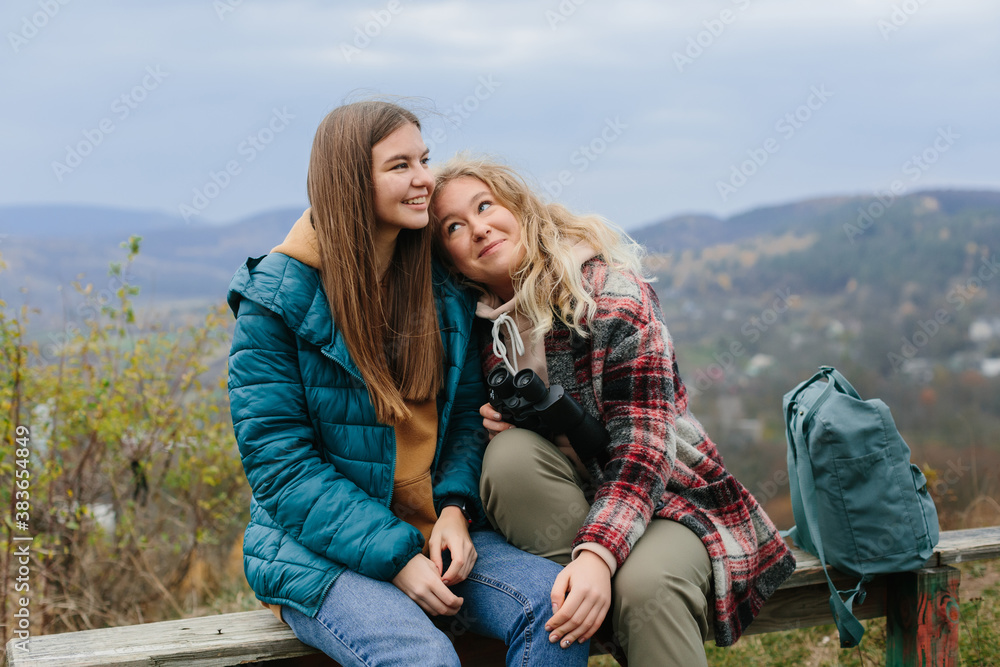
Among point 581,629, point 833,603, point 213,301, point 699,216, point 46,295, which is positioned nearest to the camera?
point 581,629

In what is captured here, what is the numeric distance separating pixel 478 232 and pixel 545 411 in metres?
0.52

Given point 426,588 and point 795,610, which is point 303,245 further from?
point 795,610

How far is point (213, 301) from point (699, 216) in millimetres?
7749

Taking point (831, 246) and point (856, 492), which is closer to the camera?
point (856, 492)

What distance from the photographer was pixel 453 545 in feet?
6.07

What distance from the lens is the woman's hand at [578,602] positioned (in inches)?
65.6

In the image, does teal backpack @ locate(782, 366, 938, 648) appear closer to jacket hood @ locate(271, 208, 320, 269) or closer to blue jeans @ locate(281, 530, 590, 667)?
blue jeans @ locate(281, 530, 590, 667)

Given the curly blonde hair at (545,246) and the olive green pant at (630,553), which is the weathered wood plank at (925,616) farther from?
the curly blonde hair at (545,246)

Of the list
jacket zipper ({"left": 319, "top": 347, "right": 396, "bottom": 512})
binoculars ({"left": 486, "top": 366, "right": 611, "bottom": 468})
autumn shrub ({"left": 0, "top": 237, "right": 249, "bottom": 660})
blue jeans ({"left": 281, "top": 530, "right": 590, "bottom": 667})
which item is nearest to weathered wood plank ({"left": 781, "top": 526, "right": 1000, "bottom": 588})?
binoculars ({"left": 486, "top": 366, "right": 611, "bottom": 468})

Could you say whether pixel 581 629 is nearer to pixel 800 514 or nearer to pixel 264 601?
pixel 264 601

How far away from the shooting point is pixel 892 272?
8539mm

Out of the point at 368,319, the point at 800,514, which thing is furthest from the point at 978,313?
the point at 368,319

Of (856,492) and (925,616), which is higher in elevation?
(856,492)

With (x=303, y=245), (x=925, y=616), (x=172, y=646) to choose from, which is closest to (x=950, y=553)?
(x=925, y=616)
